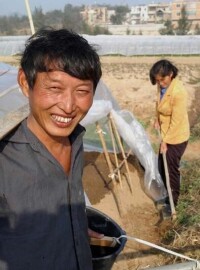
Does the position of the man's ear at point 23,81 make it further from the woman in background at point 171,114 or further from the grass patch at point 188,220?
the woman in background at point 171,114

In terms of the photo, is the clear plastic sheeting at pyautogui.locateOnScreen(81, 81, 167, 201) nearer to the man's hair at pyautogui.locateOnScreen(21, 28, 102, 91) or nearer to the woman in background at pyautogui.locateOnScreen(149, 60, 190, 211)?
the woman in background at pyautogui.locateOnScreen(149, 60, 190, 211)

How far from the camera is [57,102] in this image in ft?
4.22

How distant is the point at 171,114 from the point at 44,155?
303 centimetres

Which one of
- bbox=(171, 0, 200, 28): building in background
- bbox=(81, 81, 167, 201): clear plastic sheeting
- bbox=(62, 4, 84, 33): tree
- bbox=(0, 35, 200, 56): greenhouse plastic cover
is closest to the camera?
bbox=(81, 81, 167, 201): clear plastic sheeting

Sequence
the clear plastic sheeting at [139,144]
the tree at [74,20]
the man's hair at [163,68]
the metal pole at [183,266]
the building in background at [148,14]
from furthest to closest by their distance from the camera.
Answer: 1. the building in background at [148,14]
2. the tree at [74,20]
3. the clear plastic sheeting at [139,144]
4. the man's hair at [163,68]
5. the metal pole at [183,266]

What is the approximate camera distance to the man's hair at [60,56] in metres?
1.25

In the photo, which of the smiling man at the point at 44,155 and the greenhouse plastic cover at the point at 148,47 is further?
the greenhouse plastic cover at the point at 148,47

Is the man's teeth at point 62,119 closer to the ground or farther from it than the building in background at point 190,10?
farther from it

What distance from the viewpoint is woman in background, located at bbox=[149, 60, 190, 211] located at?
157 inches

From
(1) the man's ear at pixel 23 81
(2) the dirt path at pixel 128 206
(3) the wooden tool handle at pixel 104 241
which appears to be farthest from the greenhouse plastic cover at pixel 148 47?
(1) the man's ear at pixel 23 81

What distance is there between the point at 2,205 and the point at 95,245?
661mm

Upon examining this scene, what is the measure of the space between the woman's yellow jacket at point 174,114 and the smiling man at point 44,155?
2794mm

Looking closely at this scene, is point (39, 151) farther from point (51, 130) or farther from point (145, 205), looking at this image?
point (145, 205)

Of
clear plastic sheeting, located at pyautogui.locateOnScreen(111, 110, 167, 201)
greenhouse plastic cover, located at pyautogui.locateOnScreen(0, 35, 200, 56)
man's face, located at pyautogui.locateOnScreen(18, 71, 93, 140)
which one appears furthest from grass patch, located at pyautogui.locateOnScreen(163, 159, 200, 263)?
greenhouse plastic cover, located at pyautogui.locateOnScreen(0, 35, 200, 56)
